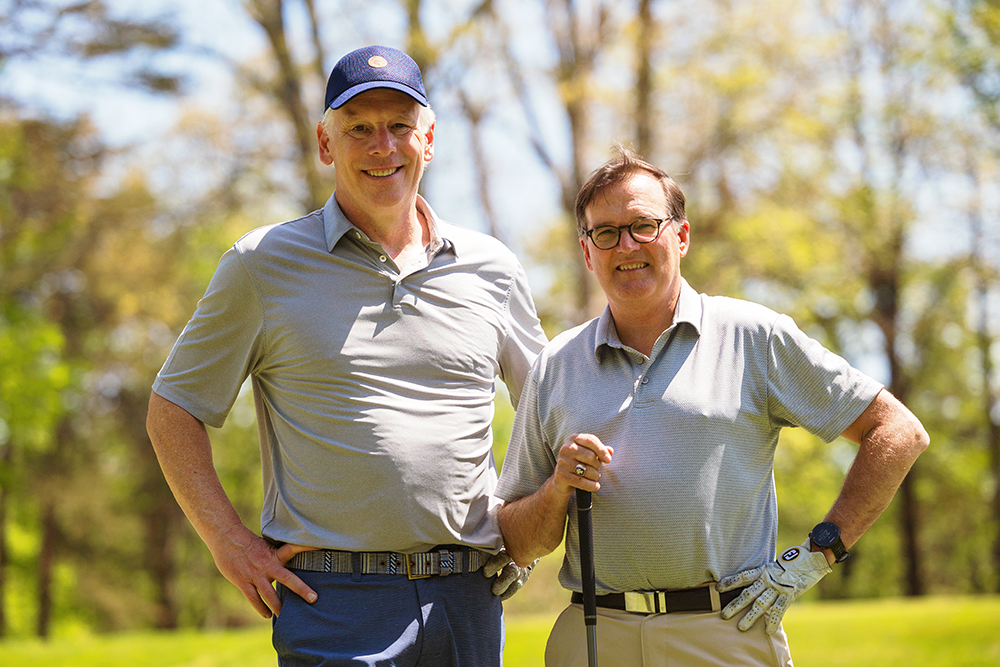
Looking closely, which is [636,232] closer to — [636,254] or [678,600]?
[636,254]

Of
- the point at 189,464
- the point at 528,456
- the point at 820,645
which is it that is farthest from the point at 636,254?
the point at 820,645

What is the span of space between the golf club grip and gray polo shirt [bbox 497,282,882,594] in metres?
0.10

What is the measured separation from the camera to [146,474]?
26.2 metres

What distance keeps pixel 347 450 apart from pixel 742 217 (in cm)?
1528

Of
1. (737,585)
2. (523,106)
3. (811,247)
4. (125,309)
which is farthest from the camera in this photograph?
(125,309)

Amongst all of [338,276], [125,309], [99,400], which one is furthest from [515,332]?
[99,400]

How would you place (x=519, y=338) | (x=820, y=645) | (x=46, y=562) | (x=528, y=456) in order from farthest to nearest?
1. (x=46, y=562)
2. (x=820, y=645)
3. (x=519, y=338)
4. (x=528, y=456)

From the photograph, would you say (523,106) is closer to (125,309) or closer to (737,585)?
(125,309)

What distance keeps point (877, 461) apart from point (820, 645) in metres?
8.32

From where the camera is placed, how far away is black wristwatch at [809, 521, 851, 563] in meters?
2.82

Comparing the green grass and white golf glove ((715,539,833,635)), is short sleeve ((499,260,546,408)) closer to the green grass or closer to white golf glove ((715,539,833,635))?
white golf glove ((715,539,833,635))

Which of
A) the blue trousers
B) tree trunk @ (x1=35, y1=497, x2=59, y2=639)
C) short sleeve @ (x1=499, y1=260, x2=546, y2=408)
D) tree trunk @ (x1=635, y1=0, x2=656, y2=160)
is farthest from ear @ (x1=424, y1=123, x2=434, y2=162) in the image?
tree trunk @ (x1=35, y1=497, x2=59, y2=639)

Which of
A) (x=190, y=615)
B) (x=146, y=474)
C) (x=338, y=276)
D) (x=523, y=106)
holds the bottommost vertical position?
(x=190, y=615)

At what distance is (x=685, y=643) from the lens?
2756mm
